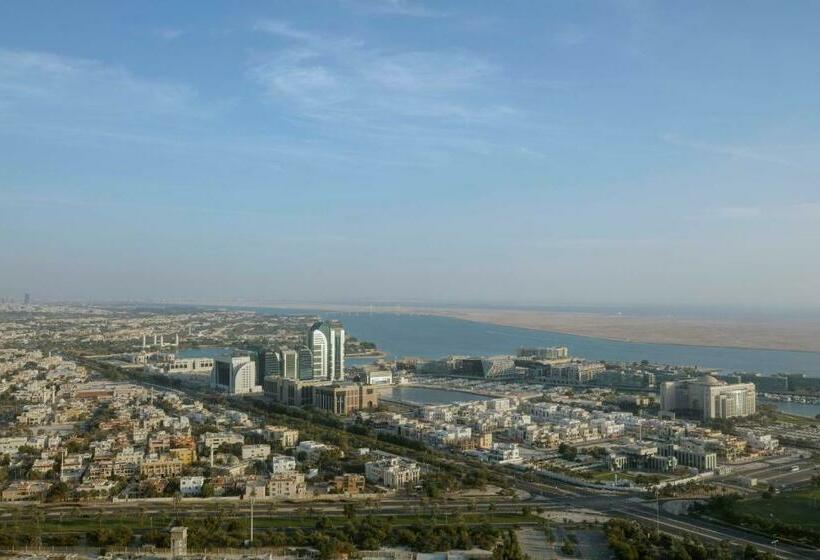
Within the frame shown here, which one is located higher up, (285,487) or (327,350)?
(327,350)

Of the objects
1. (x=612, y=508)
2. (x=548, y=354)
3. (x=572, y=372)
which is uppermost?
(x=548, y=354)

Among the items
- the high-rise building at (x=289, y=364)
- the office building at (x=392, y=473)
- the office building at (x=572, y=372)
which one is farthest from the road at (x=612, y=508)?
the office building at (x=572, y=372)

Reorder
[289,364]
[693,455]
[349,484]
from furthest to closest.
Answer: [289,364] → [693,455] → [349,484]

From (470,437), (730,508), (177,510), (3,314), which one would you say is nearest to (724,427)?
(470,437)

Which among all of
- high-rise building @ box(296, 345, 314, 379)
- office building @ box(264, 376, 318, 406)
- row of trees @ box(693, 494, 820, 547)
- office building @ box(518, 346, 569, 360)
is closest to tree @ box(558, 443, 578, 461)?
row of trees @ box(693, 494, 820, 547)

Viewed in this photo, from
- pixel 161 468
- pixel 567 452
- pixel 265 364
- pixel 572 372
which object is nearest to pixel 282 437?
pixel 161 468

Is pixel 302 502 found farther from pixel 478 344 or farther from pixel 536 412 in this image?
pixel 478 344

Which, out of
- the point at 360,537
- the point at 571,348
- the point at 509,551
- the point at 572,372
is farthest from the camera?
the point at 571,348

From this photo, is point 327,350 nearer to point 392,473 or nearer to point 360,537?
point 392,473
